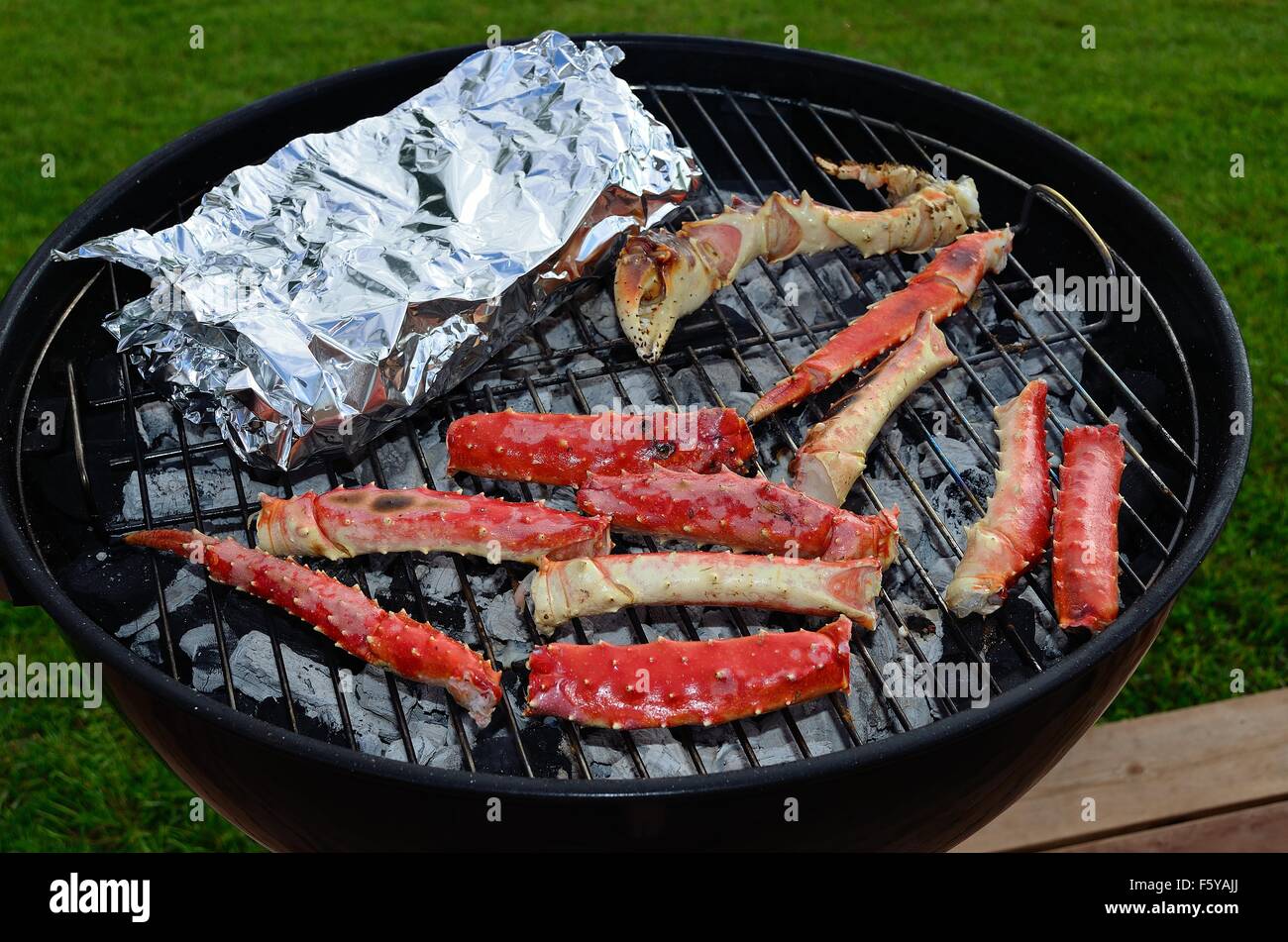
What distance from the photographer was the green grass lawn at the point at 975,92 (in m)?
3.57

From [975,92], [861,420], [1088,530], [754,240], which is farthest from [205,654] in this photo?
[975,92]

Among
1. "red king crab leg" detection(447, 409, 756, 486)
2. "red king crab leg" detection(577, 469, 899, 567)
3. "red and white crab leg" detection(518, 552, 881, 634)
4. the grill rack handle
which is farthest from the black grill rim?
"red king crab leg" detection(447, 409, 756, 486)

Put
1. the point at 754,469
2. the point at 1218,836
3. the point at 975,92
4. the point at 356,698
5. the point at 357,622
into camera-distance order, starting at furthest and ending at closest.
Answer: the point at 975,92 < the point at 1218,836 < the point at 754,469 < the point at 356,698 < the point at 357,622

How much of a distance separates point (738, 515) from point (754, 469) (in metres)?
0.29

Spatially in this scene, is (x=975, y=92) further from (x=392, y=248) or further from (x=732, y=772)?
(x=732, y=772)

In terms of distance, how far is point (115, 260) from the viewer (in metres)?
2.42

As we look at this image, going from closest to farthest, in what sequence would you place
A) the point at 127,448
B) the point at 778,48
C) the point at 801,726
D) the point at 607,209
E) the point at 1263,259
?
the point at 801,726 < the point at 127,448 < the point at 607,209 < the point at 778,48 < the point at 1263,259

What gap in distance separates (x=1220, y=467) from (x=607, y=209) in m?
1.43

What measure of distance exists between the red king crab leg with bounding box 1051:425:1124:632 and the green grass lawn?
5.02 ft

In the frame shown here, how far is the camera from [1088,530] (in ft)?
6.93

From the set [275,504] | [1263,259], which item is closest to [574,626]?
[275,504]

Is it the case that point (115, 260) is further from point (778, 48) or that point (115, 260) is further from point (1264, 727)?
point (1264, 727)

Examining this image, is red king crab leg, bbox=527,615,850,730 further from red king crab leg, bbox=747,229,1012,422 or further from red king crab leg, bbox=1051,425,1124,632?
red king crab leg, bbox=747,229,1012,422

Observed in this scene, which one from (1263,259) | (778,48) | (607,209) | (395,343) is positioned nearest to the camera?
(395,343)
